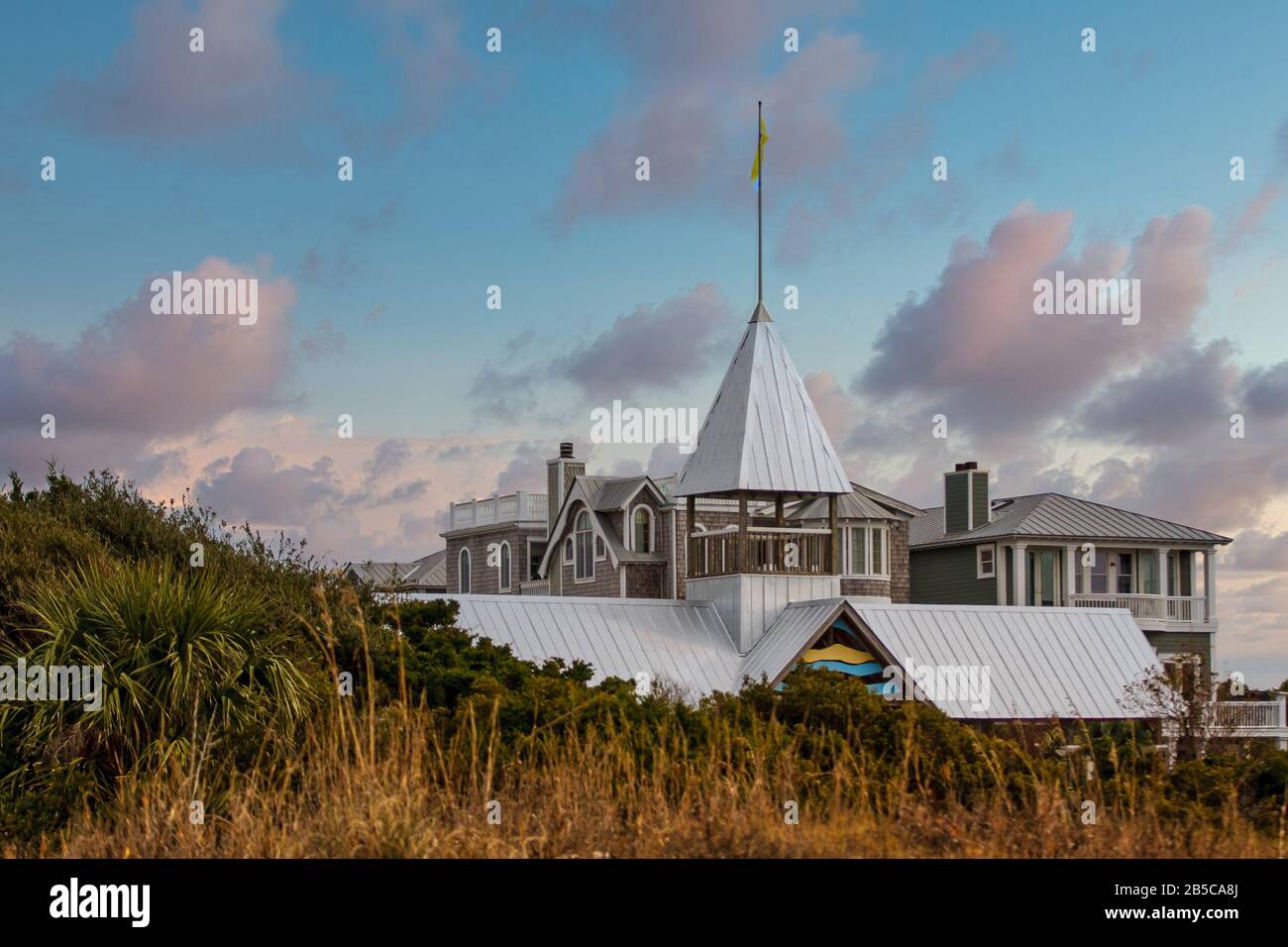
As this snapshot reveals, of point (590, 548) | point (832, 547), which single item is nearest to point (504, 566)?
point (590, 548)

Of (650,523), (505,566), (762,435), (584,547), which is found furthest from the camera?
(505,566)

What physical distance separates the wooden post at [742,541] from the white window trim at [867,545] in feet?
64.6

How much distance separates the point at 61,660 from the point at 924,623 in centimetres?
1934

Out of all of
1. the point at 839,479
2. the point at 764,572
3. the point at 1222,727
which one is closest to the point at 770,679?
the point at 764,572

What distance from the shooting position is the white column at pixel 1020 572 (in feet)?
159

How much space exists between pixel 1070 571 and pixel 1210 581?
5.41 meters

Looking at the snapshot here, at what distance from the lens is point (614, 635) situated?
90.3ft

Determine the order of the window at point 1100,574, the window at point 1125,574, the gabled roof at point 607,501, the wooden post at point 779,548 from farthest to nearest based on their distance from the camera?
the window at point 1125,574, the window at point 1100,574, the gabled roof at point 607,501, the wooden post at point 779,548

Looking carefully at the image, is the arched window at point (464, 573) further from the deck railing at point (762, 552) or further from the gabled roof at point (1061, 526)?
the deck railing at point (762, 552)

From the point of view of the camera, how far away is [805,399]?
30.2 metres

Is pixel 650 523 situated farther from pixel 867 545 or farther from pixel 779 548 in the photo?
pixel 779 548

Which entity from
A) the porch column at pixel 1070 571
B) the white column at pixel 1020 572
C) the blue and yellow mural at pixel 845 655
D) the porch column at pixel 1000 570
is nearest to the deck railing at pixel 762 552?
the blue and yellow mural at pixel 845 655

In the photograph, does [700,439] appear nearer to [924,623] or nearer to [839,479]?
[839,479]
